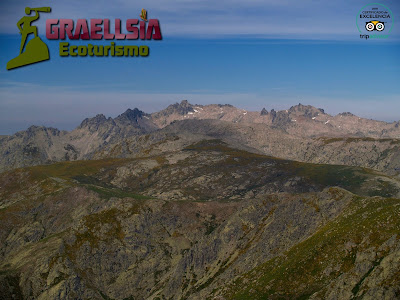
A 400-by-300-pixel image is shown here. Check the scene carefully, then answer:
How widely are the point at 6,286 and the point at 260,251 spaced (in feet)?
358

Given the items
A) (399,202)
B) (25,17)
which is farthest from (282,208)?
(25,17)

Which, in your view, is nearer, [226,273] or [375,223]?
[375,223]

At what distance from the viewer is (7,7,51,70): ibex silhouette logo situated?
136625 millimetres

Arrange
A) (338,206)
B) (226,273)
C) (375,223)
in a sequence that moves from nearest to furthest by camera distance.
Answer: (375,223), (338,206), (226,273)

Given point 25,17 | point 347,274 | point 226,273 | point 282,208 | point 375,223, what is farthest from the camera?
point 282,208

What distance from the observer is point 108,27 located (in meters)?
138

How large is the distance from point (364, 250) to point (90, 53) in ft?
303

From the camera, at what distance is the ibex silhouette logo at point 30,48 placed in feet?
448

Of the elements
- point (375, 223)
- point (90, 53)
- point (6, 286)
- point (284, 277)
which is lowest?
point (6, 286)

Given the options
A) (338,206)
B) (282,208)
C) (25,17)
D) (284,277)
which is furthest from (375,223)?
(25,17)

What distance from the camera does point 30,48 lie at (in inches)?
5591

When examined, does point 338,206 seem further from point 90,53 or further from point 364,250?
point 90,53

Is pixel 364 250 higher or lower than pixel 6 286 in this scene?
higher

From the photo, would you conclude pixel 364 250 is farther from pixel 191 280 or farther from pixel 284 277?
pixel 191 280
